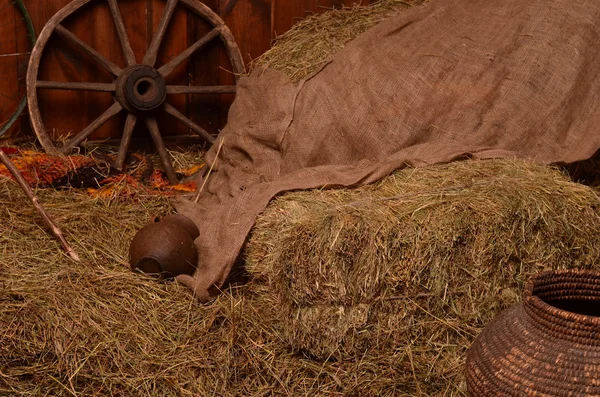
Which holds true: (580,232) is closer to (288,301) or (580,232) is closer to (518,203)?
(518,203)

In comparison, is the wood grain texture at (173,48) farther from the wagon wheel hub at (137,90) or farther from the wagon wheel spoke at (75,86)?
the wagon wheel spoke at (75,86)

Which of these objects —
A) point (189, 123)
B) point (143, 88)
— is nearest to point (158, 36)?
point (143, 88)

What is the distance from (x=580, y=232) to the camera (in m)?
3.65

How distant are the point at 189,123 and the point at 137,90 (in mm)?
365

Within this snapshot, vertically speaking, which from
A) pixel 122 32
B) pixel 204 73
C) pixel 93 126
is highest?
pixel 122 32

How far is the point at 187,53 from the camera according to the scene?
5.17m

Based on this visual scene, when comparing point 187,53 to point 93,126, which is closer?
point 93,126

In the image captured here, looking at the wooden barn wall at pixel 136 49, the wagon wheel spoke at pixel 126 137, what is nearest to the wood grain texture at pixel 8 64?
the wooden barn wall at pixel 136 49

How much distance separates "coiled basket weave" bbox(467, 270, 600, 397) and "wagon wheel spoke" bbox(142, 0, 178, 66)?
2.89 meters

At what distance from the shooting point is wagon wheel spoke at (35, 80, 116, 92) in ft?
15.9

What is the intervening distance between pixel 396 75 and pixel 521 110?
633 millimetres

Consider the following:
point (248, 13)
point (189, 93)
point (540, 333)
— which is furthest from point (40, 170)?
point (540, 333)

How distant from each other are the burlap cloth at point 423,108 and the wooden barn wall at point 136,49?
78 cm

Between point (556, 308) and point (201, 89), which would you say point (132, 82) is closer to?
point (201, 89)
